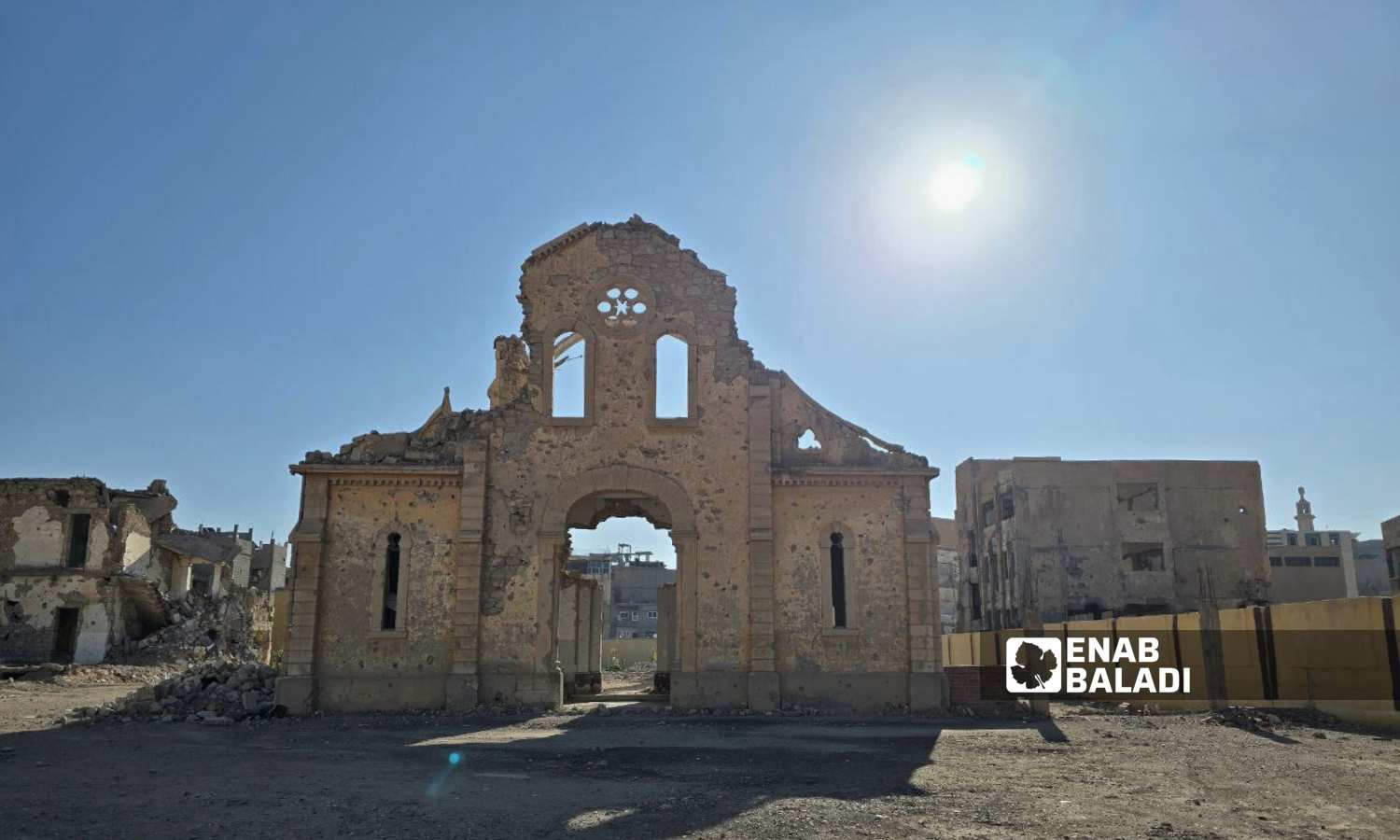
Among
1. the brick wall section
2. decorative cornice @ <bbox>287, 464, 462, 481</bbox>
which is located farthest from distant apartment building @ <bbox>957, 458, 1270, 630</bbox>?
decorative cornice @ <bbox>287, 464, 462, 481</bbox>

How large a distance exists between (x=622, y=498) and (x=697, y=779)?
33.1 feet

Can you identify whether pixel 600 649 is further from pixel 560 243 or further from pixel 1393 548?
pixel 1393 548

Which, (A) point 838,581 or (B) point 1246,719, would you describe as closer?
(B) point 1246,719

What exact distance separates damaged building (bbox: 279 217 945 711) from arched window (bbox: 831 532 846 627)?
40mm

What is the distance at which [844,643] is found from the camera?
18.7 metres

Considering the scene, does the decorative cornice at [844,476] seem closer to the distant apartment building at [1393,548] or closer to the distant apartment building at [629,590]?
the distant apartment building at [1393,548]

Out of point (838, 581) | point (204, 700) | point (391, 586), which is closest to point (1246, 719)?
point (838, 581)

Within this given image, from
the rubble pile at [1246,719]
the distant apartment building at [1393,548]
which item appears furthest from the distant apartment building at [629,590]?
the rubble pile at [1246,719]

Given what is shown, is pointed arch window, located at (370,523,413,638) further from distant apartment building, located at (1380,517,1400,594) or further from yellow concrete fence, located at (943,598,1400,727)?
distant apartment building, located at (1380,517,1400,594)

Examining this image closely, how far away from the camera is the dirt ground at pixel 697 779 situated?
27.0 ft

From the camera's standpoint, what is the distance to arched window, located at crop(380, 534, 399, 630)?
18.8 m

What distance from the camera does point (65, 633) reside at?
120 feet

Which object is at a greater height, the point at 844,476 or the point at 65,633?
the point at 844,476

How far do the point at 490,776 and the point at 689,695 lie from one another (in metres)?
7.82
